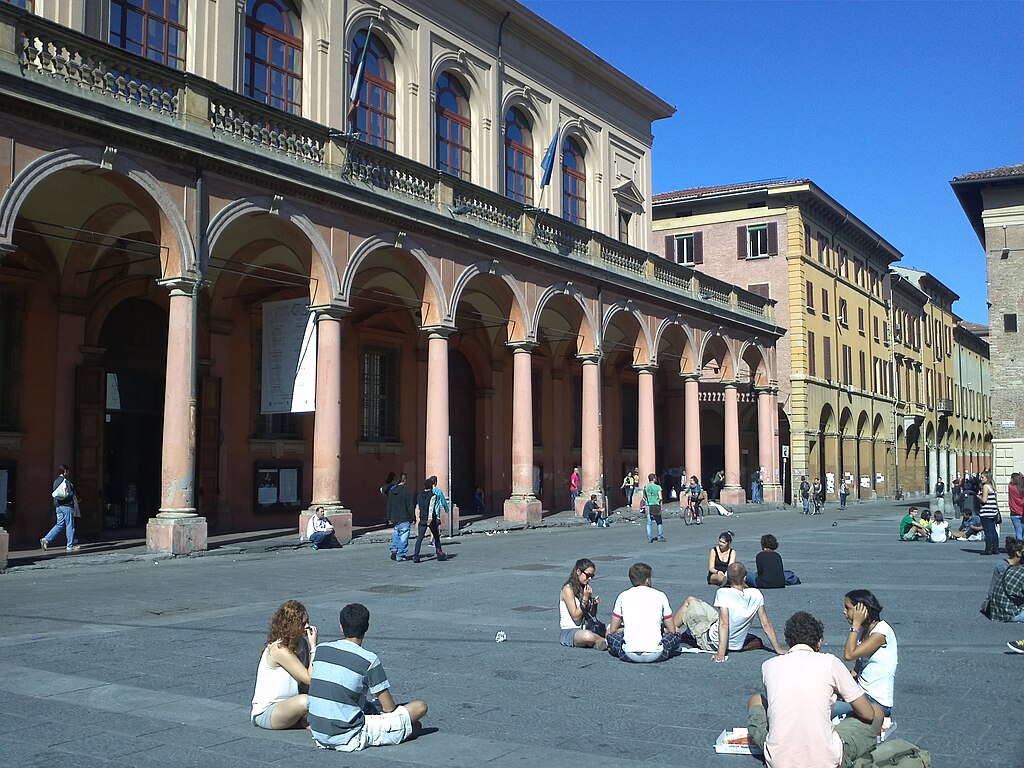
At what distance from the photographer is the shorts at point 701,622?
980cm

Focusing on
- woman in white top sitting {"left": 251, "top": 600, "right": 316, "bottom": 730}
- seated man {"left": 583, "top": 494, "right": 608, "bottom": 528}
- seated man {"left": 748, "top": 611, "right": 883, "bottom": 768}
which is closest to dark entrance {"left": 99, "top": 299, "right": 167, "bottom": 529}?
seated man {"left": 583, "top": 494, "right": 608, "bottom": 528}

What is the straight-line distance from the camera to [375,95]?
86.2 ft

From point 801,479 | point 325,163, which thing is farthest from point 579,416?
point 325,163

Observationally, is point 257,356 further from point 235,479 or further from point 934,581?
point 934,581

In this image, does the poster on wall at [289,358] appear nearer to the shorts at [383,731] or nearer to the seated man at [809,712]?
the shorts at [383,731]

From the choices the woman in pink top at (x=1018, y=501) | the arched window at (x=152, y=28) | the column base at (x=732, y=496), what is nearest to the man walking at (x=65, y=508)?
the arched window at (x=152, y=28)

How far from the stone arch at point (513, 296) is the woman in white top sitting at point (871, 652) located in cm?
1809

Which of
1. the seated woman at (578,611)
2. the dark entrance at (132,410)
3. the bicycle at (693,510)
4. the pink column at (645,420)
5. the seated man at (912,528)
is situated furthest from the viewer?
the pink column at (645,420)

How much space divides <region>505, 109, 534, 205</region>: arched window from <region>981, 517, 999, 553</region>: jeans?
1626 cm

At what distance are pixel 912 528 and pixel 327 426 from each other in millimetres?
13743

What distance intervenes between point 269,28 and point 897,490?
4840 centimetres

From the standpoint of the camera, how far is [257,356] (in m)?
25.3

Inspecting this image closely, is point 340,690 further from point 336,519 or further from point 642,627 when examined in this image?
point 336,519

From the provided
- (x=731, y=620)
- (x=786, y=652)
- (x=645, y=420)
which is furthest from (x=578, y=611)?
(x=645, y=420)
